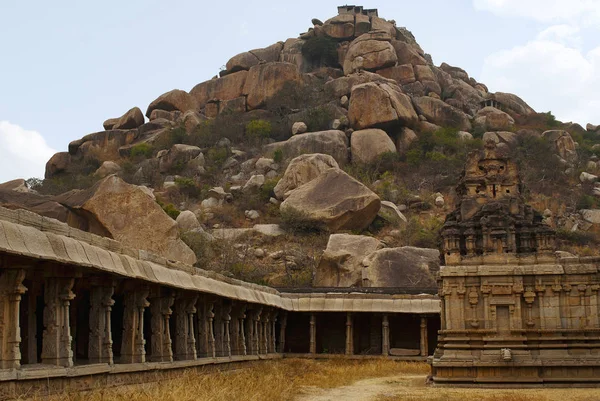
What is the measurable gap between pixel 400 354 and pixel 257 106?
169ft

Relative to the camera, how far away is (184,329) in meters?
23.6

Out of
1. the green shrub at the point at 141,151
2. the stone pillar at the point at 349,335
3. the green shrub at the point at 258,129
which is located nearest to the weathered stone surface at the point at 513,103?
the green shrub at the point at 258,129

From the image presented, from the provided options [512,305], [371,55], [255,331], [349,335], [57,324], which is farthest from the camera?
[371,55]

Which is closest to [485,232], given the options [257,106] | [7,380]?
[7,380]

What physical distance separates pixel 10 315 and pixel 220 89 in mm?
74703

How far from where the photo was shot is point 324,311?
35062mm

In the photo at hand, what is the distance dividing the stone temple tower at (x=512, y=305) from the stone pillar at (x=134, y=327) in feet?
26.5

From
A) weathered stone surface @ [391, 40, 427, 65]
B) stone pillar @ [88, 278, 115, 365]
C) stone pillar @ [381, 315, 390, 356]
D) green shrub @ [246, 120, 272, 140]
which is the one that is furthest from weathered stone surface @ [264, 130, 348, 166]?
stone pillar @ [88, 278, 115, 365]

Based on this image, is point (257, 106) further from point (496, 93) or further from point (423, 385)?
point (423, 385)

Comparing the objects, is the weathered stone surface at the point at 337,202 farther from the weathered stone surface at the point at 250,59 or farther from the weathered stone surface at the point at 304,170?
the weathered stone surface at the point at 250,59

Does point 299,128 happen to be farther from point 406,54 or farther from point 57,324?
point 57,324

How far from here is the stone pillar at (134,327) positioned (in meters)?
19.6

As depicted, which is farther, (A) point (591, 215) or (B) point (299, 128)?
(B) point (299, 128)

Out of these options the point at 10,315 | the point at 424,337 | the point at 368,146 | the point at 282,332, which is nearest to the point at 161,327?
the point at 10,315
